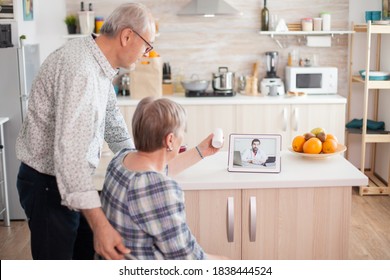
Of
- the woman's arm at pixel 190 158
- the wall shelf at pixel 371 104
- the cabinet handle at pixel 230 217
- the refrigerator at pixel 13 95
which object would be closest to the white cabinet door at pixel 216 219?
the cabinet handle at pixel 230 217

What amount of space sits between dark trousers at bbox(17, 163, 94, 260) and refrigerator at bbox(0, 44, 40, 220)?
2278 millimetres

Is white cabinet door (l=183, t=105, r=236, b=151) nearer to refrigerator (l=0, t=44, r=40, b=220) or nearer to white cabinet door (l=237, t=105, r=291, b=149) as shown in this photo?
white cabinet door (l=237, t=105, r=291, b=149)

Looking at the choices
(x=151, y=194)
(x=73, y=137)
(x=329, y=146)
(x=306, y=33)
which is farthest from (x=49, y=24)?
(x=151, y=194)

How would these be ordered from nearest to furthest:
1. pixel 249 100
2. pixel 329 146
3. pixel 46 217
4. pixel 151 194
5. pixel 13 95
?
pixel 151 194
pixel 46 217
pixel 329 146
pixel 13 95
pixel 249 100

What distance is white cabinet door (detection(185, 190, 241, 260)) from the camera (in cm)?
262

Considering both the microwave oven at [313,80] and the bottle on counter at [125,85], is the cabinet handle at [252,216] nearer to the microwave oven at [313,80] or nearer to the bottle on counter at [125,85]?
the microwave oven at [313,80]

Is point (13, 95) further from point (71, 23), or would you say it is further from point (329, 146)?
point (329, 146)

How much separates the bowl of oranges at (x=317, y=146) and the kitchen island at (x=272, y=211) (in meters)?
0.15

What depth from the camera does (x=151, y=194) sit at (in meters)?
1.89

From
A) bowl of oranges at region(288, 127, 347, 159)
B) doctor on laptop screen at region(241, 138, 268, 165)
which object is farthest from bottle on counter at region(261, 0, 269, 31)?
doctor on laptop screen at region(241, 138, 268, 165)

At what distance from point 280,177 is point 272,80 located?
2842mm

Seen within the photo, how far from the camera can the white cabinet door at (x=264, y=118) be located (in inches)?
201
